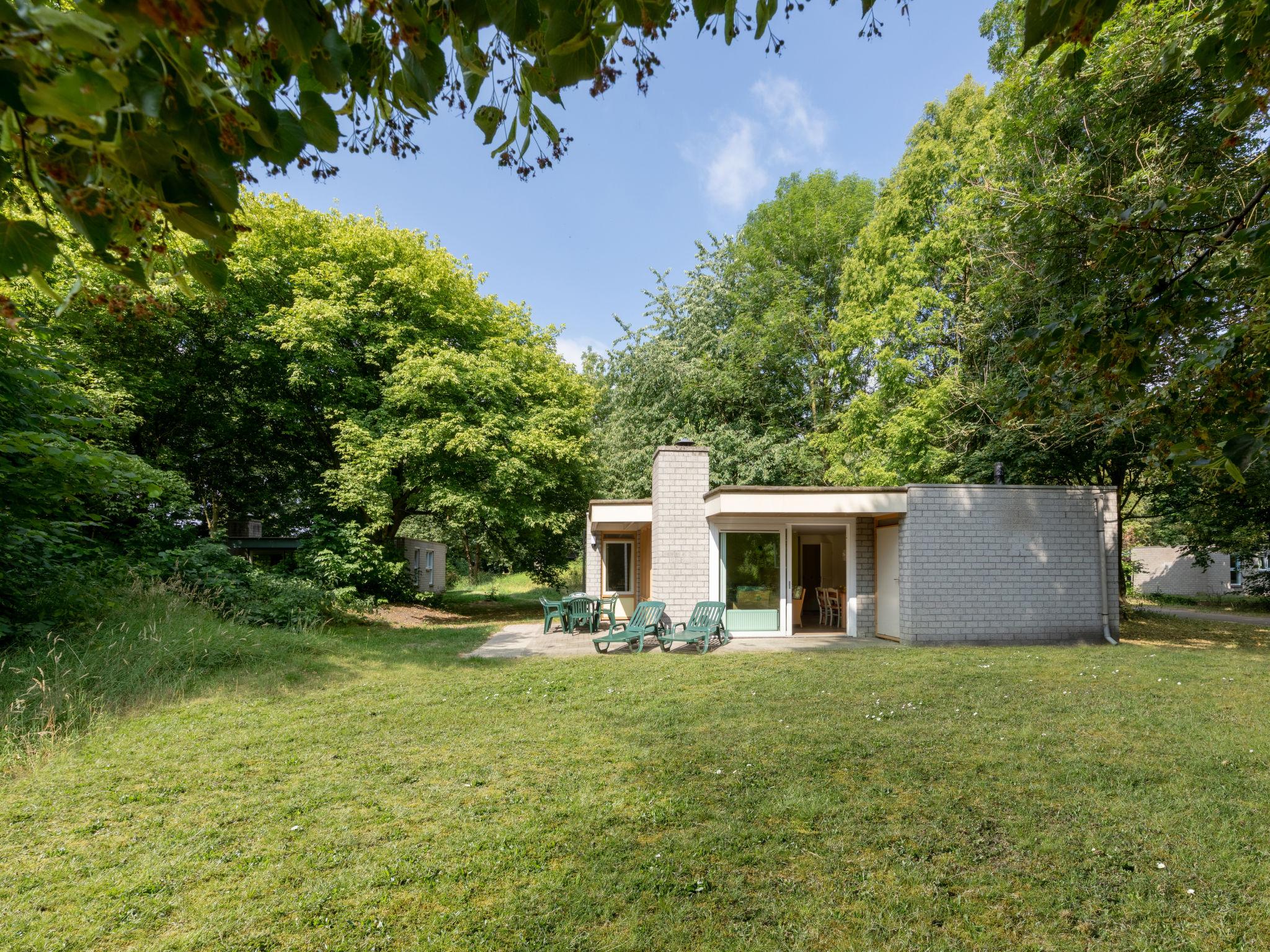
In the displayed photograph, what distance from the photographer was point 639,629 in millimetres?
10328

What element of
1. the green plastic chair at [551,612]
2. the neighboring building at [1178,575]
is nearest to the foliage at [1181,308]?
the green plastic chair at [551,612]

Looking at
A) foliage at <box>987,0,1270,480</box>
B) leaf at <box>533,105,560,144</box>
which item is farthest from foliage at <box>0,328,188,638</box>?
foliage at <box>987,0,1270,480</box>

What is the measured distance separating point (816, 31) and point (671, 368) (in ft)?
65.0

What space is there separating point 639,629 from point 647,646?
3.11ft

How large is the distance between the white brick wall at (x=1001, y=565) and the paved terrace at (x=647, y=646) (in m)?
1.11

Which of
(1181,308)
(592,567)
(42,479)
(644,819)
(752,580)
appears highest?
(1181,308)

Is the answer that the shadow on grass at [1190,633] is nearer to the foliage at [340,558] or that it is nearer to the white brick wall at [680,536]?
the white brick wall at [680,536]

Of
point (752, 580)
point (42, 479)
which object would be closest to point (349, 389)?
point (42, 479)

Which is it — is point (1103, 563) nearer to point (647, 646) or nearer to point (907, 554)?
point (907, 554)

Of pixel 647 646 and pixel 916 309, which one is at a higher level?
pixel 916 309

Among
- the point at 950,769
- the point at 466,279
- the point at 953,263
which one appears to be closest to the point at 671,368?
the point at 466,279

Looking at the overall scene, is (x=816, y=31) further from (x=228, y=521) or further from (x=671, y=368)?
(x=228, y=521)

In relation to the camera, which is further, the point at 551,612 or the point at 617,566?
the point at 617,566

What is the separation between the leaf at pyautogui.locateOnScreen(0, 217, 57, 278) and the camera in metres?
1.18
